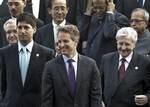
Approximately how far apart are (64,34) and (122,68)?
3.88 ft

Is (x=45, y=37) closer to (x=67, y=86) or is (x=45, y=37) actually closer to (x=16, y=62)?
(x=16, y=62)

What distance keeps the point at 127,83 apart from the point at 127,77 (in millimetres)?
83

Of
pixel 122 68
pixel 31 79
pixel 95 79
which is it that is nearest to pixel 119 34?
pixel 122 68

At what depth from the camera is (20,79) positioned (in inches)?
257

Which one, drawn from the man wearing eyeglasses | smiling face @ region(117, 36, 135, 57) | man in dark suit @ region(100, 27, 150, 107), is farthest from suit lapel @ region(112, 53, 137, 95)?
the man wearing eyeglasses

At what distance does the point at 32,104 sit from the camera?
21.6 feet

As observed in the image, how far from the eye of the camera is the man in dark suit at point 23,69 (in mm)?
6508

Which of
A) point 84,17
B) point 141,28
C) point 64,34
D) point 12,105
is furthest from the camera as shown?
point 84,17

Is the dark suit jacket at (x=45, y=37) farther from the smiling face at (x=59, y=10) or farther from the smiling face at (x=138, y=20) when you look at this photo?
Answer: the smiling face at (x=138, y=20)

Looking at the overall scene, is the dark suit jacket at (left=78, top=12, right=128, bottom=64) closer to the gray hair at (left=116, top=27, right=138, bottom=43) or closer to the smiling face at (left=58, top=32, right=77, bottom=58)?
the gray hair at (left=116, top=27, right=138, bottom=43)

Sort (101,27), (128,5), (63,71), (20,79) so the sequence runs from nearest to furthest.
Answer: (63,71) < (20,79) < (101,27) < (128,5)

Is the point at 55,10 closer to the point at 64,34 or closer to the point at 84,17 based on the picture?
the point at 84,17

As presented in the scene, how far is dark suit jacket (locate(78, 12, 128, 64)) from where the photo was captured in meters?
7.54

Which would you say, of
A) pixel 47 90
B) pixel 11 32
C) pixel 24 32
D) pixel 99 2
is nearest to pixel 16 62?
pixel 24 32
